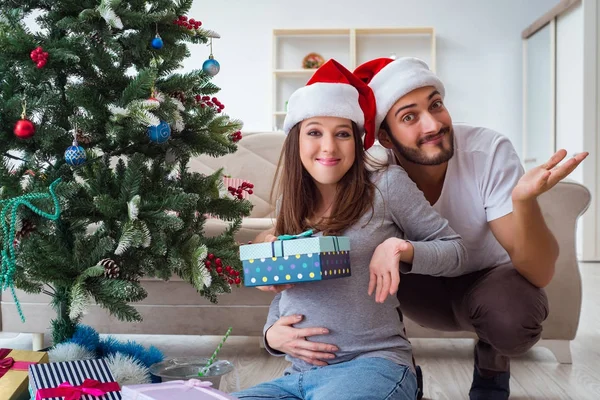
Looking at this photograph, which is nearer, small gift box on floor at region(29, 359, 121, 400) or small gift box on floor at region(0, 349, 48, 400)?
small gift box on floor at region(29, 359, 121, 400)

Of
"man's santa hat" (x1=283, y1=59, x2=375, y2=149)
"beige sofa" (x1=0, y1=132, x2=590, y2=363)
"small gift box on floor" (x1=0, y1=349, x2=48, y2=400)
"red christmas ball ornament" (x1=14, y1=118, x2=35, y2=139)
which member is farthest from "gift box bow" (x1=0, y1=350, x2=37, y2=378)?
"beige sofa" (x1=0, y1=132, x2=590, y2=363)

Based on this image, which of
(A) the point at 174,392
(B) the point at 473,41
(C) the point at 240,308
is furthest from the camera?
(B) the point at 473,41

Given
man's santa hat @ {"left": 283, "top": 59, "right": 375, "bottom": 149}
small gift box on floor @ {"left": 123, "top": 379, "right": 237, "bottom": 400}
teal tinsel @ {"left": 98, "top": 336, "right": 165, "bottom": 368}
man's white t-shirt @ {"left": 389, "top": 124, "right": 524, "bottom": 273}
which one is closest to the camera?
small gift box on floor @ {"left": 123, "top": 379, "right": 237, "bottom": 400}

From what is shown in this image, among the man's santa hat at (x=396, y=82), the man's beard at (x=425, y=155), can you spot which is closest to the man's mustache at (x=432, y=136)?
the man's beard at (x=425, y=155)

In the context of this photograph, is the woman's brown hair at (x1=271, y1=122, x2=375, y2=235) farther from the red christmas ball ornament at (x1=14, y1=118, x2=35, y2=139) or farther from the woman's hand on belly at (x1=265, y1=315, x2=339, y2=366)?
the red christmas ball ornament at (x1=14, y1=118, x2=35, y2=139)

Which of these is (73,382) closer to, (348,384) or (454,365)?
(348,384)

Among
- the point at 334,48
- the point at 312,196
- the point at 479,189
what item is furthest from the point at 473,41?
the point at 312,196

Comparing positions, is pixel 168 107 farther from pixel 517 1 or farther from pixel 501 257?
pixel 517 1

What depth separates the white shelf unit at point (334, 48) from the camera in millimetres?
6086

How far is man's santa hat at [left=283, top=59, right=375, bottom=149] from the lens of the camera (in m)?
1.33

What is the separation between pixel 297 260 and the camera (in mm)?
1159

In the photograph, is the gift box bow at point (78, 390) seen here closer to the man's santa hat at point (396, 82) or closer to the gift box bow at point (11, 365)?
the gift box bow at point (11, 365)

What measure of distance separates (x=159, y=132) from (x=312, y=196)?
407 millimetres

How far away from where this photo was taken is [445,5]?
6.19m
